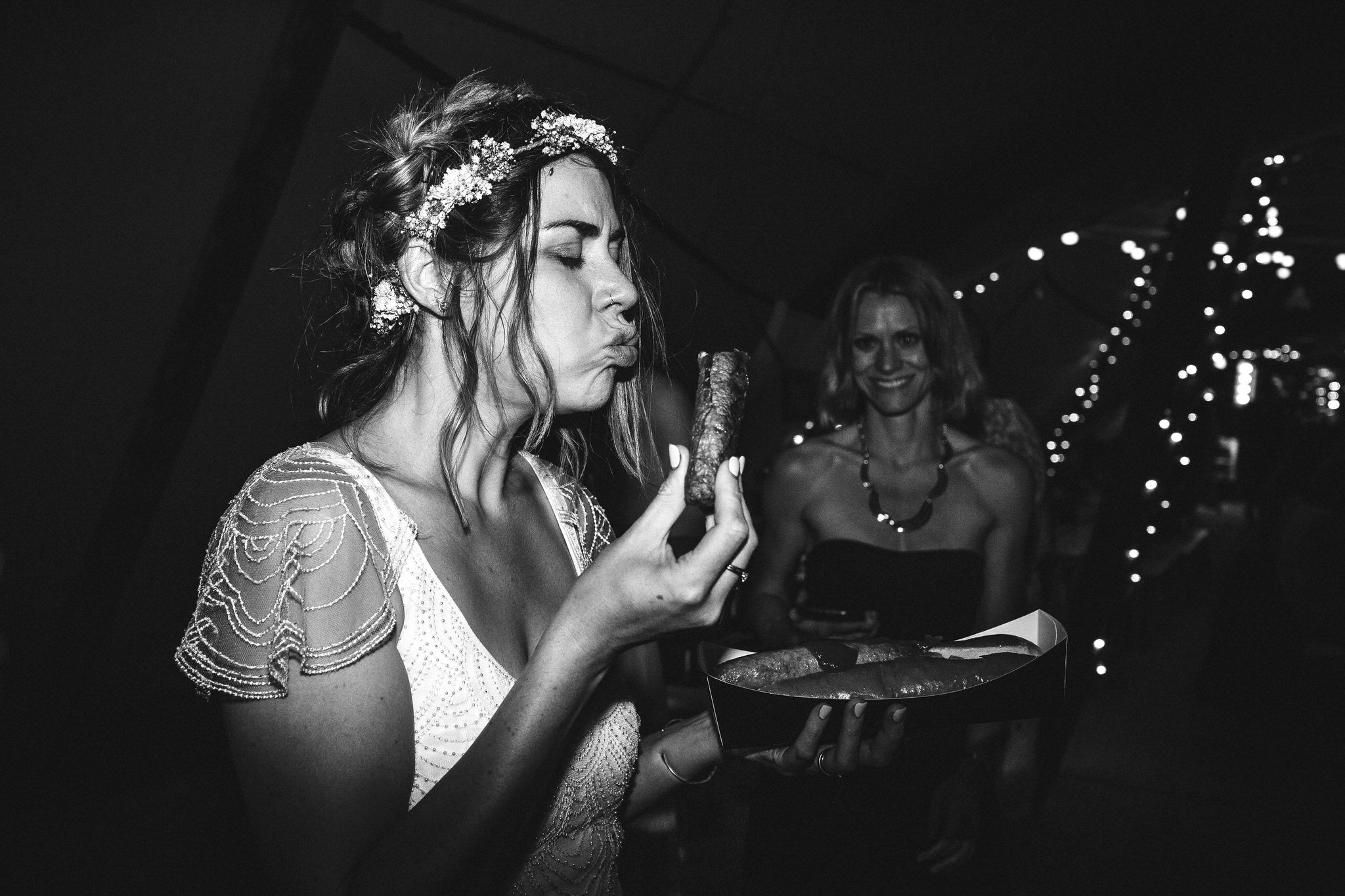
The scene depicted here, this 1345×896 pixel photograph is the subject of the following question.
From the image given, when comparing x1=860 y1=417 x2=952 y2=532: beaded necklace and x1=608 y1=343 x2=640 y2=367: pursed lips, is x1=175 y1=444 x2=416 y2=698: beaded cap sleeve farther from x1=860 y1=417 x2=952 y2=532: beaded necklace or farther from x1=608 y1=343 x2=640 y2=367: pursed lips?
x1=860 y1=417 x2=952 y2=532: beaded necklace

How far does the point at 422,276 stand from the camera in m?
1.43

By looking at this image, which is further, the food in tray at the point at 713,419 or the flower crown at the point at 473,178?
the flower crown at the point at 473,178

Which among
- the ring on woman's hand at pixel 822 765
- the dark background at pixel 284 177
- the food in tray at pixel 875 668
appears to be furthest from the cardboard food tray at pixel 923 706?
the dark background at pixel 284 177

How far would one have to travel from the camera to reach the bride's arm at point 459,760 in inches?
42.4

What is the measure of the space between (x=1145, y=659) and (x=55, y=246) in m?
8.33

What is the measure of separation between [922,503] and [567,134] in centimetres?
188

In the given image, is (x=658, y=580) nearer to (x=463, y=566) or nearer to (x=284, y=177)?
(x=463, y=566)

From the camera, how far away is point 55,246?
3.46 m

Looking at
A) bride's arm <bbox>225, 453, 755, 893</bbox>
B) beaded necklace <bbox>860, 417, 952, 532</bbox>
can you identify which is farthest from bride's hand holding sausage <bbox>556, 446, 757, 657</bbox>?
beaded necklace <bbox>860, 417, 952, 532</bbox>

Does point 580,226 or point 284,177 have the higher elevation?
point 284,177

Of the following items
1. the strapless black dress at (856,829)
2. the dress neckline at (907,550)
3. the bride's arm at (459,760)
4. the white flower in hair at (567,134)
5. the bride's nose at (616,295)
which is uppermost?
the white flower in hair at (567,134)

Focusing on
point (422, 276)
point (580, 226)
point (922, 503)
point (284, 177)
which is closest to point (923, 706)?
point (580, 226)

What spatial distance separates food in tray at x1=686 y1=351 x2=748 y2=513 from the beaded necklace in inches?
58.0

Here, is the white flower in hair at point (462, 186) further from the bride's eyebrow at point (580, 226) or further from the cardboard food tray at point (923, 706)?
the cardboard food tray at point (923, 706)
